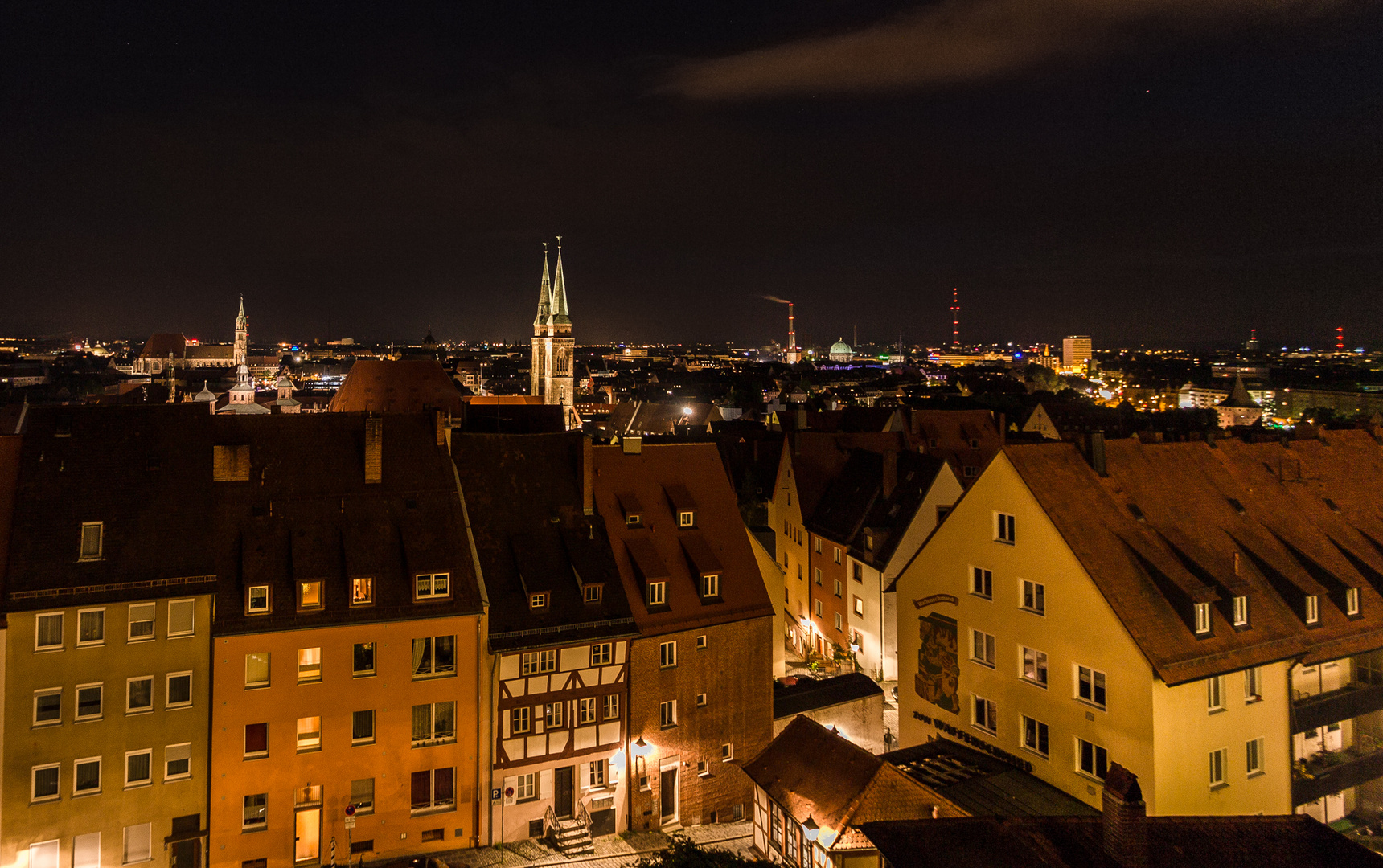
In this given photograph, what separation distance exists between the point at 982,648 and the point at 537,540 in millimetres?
15411

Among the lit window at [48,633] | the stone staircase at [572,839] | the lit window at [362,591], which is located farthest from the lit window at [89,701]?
the stone staircase at [572,839]

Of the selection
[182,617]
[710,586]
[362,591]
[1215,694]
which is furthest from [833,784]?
[182,617]

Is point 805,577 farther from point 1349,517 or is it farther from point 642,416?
point 642,416

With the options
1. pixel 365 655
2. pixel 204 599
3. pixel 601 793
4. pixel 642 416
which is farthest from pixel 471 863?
pixel 642 416

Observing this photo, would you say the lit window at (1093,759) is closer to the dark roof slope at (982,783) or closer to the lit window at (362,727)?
the dark roof slope at (982,783)

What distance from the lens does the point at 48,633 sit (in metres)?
22.5

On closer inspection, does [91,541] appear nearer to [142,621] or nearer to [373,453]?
[142,621]

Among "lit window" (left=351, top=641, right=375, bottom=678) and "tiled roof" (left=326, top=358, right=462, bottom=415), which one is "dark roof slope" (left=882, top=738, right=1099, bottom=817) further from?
"tiled roof" (left=326, top=358, right=462, bottom=415)

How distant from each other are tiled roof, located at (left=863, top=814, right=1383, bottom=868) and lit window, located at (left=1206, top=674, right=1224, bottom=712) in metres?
6.33

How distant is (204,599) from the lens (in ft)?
78.9

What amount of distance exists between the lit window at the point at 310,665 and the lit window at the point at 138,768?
4346mm

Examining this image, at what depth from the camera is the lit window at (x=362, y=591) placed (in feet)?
82.4

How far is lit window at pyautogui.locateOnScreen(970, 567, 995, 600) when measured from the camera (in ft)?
83.3

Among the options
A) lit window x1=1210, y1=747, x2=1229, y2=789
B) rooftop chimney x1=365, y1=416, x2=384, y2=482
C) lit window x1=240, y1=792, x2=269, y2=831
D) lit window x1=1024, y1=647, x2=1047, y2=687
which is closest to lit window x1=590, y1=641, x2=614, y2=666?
rooftop chimney x1=365, y1=416, x2=384, y2=482
